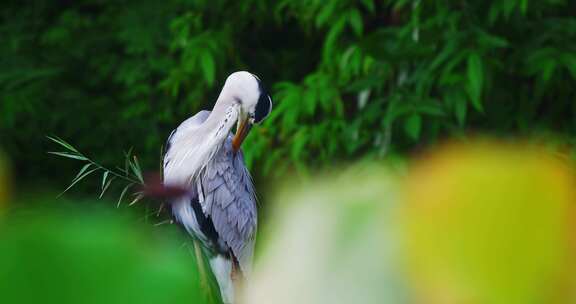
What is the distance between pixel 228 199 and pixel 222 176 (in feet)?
0.13

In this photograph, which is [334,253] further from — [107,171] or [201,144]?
[201,144]

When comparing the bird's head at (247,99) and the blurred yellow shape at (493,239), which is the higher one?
the blurred yellow shape at (493,239)

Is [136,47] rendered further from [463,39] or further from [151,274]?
[151,274]

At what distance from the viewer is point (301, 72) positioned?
8.18ft

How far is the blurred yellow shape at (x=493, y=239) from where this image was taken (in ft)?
0.25

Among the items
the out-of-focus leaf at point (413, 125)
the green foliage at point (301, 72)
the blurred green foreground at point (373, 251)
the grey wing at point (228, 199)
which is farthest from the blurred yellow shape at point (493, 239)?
the out-of-focus leaf at point (413, 125)

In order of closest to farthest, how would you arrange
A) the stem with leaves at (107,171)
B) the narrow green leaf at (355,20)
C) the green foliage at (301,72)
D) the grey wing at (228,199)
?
1. the stem with leaves at (107,171)
2. the grey wing at (228,199)
3. the green foliage at (301,72)
4. the narrow green leaf at (355,20)

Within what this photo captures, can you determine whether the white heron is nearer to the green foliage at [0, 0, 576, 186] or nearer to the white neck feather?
the white neck feather

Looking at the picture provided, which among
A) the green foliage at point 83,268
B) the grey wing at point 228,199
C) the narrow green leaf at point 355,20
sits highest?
the green foliage at point 83,268

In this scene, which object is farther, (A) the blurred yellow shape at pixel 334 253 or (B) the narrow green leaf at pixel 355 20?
(B) the narrow green leaf at pixel 355 20

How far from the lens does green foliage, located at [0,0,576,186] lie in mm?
1769

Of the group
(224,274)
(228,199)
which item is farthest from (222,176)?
(224,274)

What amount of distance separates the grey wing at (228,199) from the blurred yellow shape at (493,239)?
32.2 inches

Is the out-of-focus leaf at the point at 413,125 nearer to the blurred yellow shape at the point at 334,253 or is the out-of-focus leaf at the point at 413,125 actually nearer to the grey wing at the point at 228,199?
the grey wing at the point at 228,199
